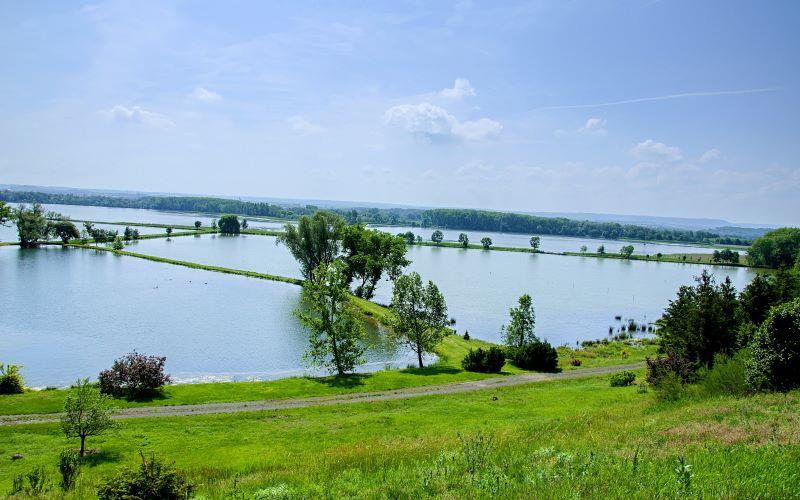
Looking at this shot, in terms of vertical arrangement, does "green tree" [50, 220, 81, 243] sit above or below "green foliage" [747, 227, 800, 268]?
below

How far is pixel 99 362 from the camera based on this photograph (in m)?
41.0

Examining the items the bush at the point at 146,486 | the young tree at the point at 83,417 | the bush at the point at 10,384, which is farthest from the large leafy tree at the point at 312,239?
the bush at the point at 146,486

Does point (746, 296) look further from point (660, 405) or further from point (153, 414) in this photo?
point (153, 414)

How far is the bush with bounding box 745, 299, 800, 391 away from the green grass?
1.65m

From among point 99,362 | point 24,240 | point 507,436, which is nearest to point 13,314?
point 99,362

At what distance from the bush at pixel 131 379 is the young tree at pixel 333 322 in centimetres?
1113

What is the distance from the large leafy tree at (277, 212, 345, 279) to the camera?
8088cm

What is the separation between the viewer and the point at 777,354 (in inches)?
675

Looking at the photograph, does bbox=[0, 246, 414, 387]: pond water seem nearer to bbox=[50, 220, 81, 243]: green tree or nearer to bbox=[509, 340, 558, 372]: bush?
bbox=[509, 340, 558, 372]: bush

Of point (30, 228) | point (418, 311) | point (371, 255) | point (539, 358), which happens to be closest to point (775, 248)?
point (371, 255)

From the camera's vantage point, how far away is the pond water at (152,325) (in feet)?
136

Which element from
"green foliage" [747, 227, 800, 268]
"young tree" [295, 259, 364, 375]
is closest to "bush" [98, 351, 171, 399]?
"young tree" [295, 259, 364, 375]

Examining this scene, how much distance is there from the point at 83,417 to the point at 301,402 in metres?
12.1

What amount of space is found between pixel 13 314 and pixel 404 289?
149 feet
